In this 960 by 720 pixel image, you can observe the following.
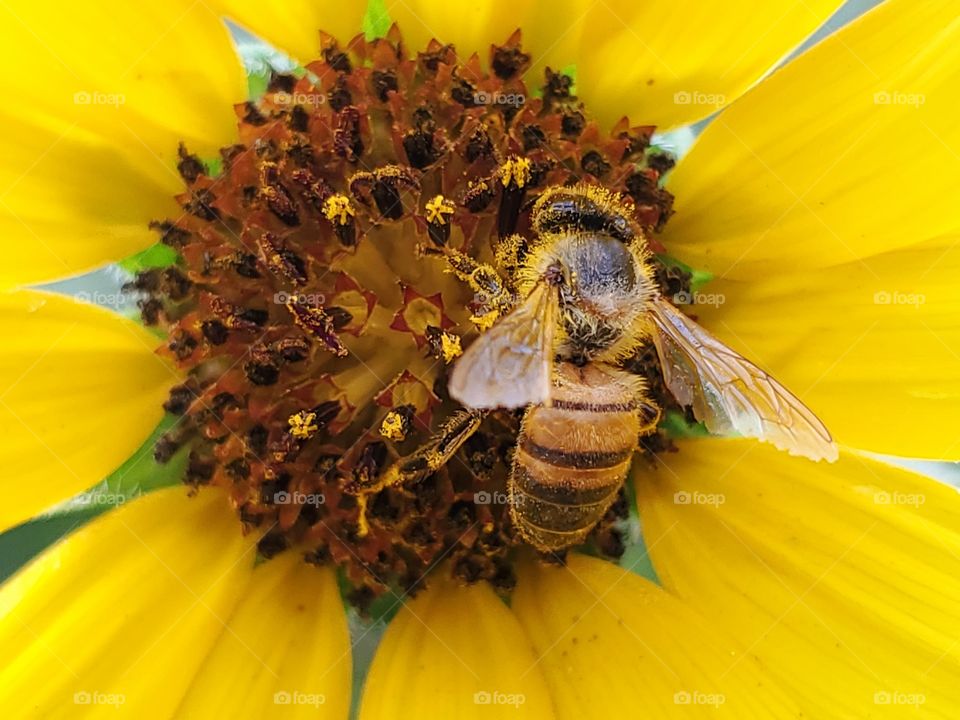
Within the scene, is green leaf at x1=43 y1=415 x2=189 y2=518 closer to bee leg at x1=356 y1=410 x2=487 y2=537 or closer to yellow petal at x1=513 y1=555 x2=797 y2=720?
bee leg at x1=356 y1=410 x2=487 y2=537

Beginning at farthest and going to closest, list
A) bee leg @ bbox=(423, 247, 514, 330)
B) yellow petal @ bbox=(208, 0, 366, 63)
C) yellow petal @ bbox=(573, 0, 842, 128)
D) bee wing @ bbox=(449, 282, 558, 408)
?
1. yellow petal @ bbox=(208, 0, 366, 63)
2. yellow petal @ bbox=(573, 0, 842, 128)
3. bee leg @ bbox=(423, 247, 514, 330)
4. bee wing @ bbox=(449, 282, 558, 408)

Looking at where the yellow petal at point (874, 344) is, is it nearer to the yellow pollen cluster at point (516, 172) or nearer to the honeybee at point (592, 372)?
the honeybee at point (592, 372)

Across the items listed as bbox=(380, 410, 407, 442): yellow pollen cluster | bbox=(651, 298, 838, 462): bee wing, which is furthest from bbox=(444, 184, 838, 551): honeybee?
bbox=(380, 410, 407, 442): yellow pollen cluster

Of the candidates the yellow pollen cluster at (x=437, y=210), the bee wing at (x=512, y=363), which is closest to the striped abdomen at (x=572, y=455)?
the bee wing at (x=512, y=363)

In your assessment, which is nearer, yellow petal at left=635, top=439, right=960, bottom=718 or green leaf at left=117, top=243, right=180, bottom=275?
yellow petal at left=635, top=439, right=960, bottom=718

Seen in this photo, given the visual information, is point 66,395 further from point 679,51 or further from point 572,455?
point 679,51

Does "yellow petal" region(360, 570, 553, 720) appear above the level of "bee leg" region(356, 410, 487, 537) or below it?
below
